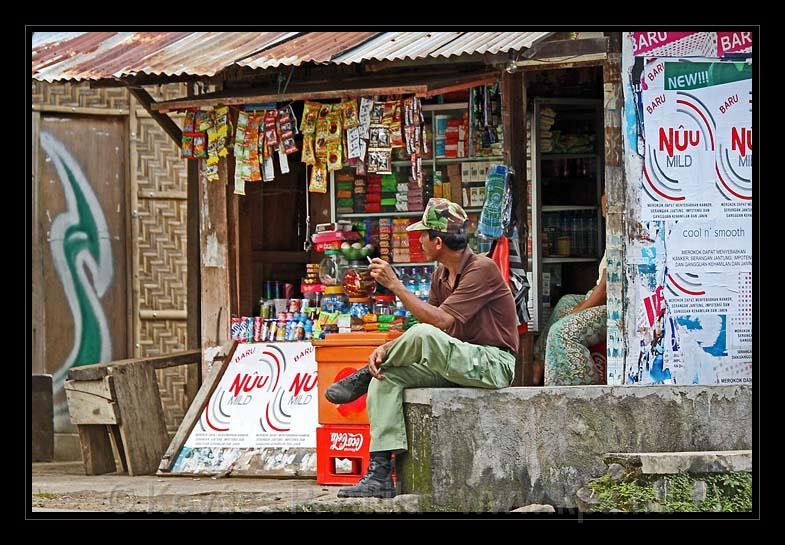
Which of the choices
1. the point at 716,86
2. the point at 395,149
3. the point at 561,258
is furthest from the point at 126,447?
the point at 716,86

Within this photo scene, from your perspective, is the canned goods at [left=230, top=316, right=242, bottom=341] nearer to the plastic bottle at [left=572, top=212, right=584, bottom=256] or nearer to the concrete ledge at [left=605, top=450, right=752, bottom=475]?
the plastic bottle at [left=572, top=212, right=584, bottom=256]

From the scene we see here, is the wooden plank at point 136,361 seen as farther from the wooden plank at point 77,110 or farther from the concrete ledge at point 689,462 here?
the concrete ledge at point 689,462

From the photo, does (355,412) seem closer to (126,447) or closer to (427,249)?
(427,249)

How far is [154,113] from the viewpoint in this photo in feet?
31.9

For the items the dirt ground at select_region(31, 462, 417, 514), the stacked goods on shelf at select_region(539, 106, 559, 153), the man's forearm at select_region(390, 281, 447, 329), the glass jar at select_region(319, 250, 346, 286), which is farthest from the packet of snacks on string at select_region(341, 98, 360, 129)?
the dirt ground at select_region(31, 462, 417, 514)

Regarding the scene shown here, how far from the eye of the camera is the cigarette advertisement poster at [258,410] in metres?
8.95

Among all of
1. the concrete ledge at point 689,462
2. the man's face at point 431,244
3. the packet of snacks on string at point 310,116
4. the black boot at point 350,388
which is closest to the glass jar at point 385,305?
the packet of snacks on string at point 310,116

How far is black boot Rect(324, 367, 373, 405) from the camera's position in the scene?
272 inches

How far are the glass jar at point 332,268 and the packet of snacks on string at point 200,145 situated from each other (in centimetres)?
127

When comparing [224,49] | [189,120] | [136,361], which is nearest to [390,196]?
[189,120]

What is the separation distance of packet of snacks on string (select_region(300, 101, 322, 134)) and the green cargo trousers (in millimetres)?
3031

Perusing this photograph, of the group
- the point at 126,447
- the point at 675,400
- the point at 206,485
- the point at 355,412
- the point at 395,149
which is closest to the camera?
the point at 675,400
